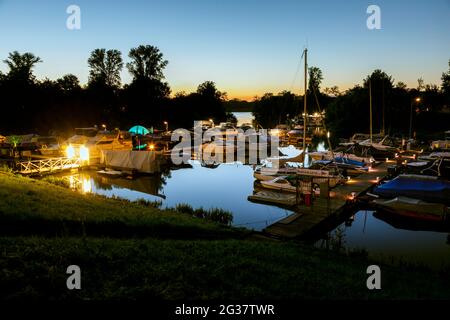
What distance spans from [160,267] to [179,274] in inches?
22.5

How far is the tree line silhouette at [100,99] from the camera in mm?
62219

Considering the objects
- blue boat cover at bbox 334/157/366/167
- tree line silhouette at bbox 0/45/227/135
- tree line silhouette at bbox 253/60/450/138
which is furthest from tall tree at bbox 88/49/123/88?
blue boat cover at bbox 334/157/366/167

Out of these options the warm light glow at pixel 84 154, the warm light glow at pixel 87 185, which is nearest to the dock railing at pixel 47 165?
the warm light glow at pixel 84 154

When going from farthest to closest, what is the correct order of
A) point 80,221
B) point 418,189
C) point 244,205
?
point 244,205
point 418,189
point 80,221

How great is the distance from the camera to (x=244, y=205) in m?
23.9

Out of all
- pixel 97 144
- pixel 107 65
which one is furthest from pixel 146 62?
pixel 97 144

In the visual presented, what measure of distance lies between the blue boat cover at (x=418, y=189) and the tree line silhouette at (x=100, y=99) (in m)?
58.2

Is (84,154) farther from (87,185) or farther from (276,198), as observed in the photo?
(276,198)

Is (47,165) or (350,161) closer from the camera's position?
(47,165)

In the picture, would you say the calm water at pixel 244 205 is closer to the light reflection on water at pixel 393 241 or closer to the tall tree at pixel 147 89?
the light reflection on water at pixel 393 241

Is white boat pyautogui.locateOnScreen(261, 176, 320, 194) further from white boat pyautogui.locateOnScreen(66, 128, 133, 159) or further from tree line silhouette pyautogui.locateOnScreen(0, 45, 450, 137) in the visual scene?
tree line silhouette pyautogui.locateOnScreen(0, 45, 450, 137)

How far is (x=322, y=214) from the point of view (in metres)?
19.4
